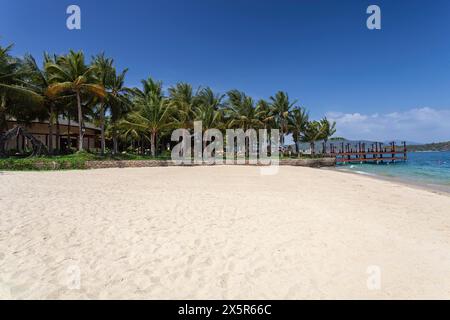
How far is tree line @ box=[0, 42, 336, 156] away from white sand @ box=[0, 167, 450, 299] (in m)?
17.9

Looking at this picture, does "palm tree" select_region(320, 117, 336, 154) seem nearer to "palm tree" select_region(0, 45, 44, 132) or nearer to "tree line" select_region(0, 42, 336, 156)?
"tree line" select_region(0, 42, 336, 156)

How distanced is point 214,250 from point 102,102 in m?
24.7

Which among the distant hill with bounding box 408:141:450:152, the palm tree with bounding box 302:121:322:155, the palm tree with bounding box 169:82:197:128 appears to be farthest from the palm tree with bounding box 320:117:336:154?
the distant hill with bounding box 408:141:450:152

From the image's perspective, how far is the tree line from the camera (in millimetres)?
19953

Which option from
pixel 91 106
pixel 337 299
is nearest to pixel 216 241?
Answer: pixel 337 299

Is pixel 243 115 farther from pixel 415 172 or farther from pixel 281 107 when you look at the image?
pixel 415 172

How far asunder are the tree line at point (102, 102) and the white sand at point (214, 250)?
17.9 metres

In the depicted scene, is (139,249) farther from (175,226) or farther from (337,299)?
(337,299)

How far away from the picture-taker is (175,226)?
16.6ft

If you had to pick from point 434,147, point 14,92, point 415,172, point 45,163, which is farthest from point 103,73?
point 434,147

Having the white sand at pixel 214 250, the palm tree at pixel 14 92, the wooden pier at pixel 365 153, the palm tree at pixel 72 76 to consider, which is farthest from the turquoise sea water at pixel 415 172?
the palm tree at pixel 14 92

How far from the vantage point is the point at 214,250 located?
13.0 feet
